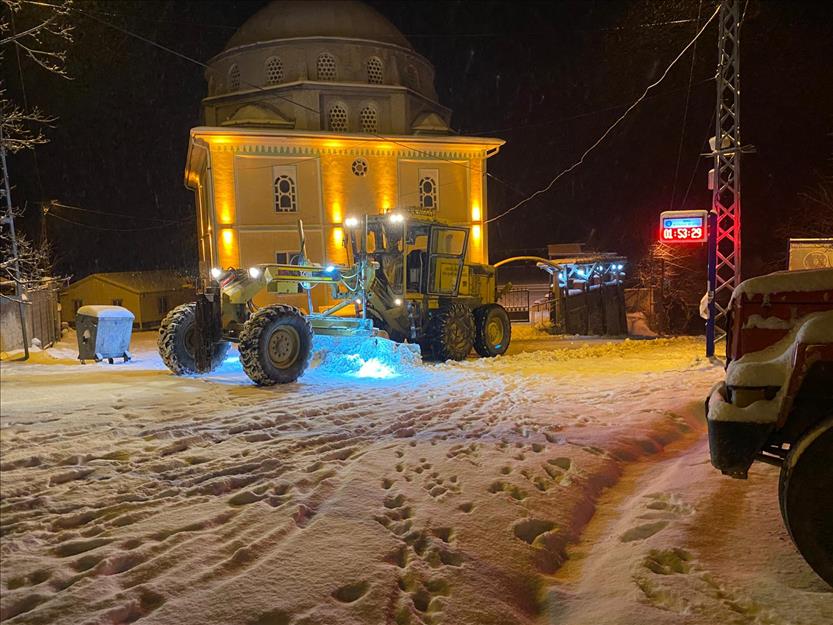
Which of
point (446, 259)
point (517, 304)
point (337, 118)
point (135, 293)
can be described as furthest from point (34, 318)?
point (135, 293)

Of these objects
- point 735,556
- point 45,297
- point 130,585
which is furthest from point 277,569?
point 45,297

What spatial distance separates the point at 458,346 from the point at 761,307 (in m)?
10.3

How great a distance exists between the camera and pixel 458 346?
13.9 metres

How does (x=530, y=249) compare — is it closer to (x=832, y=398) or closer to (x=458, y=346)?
(x=458, y=346)

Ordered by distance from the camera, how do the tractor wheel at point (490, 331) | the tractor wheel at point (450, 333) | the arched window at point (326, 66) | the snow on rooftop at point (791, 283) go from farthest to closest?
the arched window at point (326, 66) < the tractor wheel at point (490, 331) < the tractor wheel at point (450, 333) < the snow on rooftop at point (791, 283)

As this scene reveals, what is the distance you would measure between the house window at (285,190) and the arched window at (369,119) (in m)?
4.57

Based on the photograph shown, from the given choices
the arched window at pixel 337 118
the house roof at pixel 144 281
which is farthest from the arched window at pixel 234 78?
the house roof at pixel 144 281

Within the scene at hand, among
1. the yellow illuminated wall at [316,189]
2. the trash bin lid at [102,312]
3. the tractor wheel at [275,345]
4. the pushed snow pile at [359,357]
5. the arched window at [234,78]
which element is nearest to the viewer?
the tractor wheel at [275,345]

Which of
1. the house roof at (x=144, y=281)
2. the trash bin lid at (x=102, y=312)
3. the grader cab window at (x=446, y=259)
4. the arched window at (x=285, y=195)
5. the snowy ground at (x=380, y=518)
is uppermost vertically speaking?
the arched window at (x=285, y=195)

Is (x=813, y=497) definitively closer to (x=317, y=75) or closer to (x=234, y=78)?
(x=317, y=75)

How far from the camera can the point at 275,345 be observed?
994 cm

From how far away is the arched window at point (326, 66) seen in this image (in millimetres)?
29031

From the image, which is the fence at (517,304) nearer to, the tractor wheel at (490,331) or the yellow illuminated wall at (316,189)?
the yellow illuminated wall at (316,189)

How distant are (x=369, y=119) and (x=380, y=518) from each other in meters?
27.3
